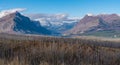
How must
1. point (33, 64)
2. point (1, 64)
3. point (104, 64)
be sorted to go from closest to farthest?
point (1, 64)
point (33, 64)
point (104, 64)

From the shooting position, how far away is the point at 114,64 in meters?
58.7

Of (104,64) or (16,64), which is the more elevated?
(16,64)

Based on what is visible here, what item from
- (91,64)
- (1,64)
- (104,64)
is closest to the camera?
(1,64)

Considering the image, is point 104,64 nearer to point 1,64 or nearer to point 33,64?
point 33,64

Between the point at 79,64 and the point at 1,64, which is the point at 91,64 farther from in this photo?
the point at 1,64

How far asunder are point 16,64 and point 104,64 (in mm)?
27657

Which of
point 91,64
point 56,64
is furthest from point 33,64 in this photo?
point 91,64

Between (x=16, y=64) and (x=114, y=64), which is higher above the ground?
(x=16, y=64)

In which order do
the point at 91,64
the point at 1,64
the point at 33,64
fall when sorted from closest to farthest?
1. the point at 1,64
2. the point at 33,64
3. the point at 91,64

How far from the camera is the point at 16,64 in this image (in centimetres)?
3316

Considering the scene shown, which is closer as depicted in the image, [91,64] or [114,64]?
[91,64]

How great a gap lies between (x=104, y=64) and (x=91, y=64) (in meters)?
5.84

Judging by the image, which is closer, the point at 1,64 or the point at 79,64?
the point at 1,64

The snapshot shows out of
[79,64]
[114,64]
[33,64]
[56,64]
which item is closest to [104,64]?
[114,64]
